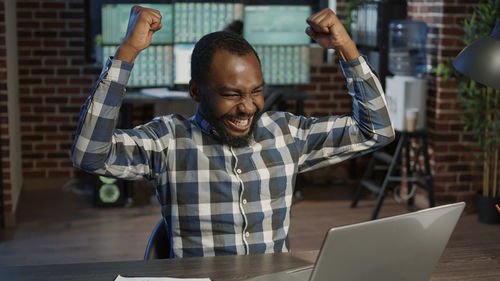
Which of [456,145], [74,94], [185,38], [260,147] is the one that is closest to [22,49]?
[74,94]

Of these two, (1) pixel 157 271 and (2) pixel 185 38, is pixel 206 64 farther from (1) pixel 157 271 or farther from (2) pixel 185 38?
(2) pixel 185 38

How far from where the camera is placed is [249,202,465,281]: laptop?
1.27 metres

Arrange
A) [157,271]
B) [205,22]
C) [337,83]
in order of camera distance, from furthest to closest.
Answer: [337,83] → [205,22] → [157,271]

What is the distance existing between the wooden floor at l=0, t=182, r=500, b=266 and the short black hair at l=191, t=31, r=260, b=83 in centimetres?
219

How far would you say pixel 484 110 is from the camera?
4496 millimetres

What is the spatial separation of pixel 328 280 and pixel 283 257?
0.49 metres

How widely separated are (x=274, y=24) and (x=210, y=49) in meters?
3.64

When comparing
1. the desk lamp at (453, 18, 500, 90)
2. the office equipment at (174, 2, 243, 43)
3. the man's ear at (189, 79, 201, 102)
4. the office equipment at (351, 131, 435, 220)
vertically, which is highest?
the office equipment at (174, 2, 243, 43)

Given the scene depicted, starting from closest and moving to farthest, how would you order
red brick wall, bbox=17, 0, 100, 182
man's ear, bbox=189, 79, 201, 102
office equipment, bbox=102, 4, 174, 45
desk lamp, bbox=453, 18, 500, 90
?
desk lamp, bbox=453, 18, 500, 90, man's ear, bbox=189, 79, 201, 102, office equipment, bbox=102, 4, 174, 45, red brick wall, bbox=17, 0, 100, 182

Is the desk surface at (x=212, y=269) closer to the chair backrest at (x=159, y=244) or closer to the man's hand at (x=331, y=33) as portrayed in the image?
the chair backrest at (x=159, y=244)

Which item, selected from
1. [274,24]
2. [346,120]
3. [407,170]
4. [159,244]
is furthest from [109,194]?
[346,120]

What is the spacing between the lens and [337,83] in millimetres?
5891

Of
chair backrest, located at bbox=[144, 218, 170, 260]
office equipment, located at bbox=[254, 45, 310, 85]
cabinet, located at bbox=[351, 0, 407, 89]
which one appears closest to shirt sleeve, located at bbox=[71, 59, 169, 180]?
chair backrest, located at bbox=[144, 218, 170, 260]

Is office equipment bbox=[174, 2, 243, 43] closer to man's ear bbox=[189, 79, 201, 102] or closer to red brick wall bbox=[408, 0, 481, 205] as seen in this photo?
red brick wall bbox=[408, 0, 481, 205]
